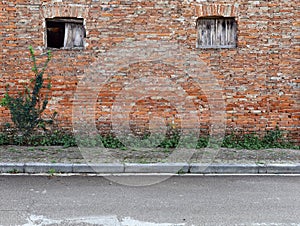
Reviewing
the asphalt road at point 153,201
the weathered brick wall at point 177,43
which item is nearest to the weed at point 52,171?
the asphalt road at point 153,201

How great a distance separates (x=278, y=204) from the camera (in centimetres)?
553

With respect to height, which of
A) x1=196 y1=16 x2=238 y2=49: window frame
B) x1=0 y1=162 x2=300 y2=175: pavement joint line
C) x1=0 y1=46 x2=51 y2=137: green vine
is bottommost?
x1=0 y1=162 x2=300 y2=175: pavement joint line

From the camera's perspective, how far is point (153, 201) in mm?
5586

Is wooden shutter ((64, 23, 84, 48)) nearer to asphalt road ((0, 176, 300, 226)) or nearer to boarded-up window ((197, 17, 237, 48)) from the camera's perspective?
boarded-up window ((197, 17, 237, 48))

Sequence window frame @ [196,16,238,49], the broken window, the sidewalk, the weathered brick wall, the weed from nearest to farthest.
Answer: the weed, the sidewalk, the weathered brick wall, the broken window, window frame @ [196,16,238,49]

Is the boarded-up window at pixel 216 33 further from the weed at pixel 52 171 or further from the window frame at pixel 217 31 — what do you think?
the weed at pixel 52 171

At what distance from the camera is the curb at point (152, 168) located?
7.03 meters

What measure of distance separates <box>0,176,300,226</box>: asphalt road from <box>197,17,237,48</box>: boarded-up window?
3.74 m

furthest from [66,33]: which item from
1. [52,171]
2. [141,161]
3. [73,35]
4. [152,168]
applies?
[152,168]

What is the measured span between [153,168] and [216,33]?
4.02m

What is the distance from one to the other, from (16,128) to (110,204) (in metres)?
4.61

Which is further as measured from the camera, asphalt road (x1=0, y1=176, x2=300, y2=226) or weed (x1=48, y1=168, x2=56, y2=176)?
weed (x1=48, y1=168, x2=56, y2=176)

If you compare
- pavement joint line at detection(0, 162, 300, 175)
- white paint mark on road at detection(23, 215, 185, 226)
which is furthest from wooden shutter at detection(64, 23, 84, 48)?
white paint mark on road at detection(23, 215, 185, 226)

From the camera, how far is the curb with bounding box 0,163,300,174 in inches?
277
